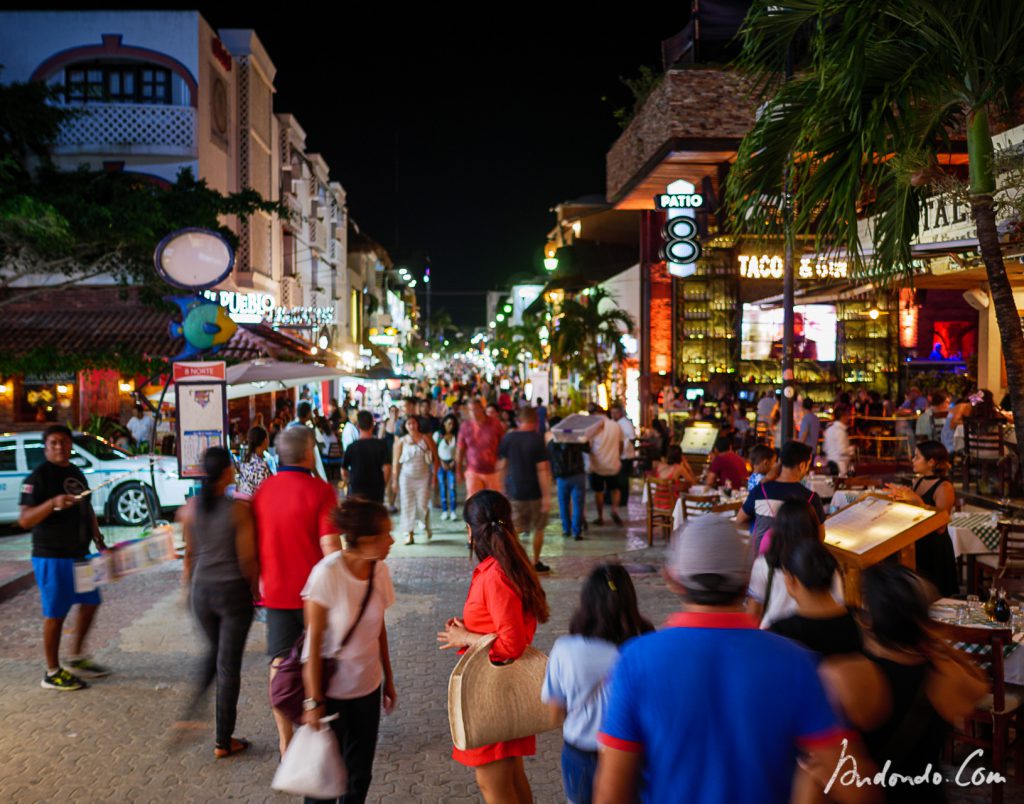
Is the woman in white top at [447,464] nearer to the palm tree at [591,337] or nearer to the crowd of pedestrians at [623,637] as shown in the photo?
the crowd of pedestrians at [623,637]

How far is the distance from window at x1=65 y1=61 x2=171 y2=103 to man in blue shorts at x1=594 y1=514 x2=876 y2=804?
25.6m

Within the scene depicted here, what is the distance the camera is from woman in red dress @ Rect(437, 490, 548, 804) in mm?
3867

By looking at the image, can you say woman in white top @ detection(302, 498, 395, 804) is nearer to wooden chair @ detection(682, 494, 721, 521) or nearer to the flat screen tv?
wooden chair @ detection(682, 494, 721, 521)

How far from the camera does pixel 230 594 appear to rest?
210 inches


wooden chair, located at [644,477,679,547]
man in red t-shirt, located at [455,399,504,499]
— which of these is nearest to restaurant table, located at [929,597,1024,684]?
man in red t-shirt, located at [455,399,504,499]

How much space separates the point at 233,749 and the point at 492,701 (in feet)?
8.17

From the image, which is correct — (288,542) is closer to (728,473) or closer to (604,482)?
(728,473)

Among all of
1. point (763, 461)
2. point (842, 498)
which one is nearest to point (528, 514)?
point (842, 498)

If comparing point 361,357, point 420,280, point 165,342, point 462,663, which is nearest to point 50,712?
point 462,663

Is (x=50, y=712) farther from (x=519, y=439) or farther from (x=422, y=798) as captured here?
(x=519, y=439)

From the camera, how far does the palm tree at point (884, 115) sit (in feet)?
17.7

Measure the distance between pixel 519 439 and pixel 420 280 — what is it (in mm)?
122918

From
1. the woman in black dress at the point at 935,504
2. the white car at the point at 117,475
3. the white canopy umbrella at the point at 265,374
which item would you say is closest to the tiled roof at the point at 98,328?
the white canopy umbrella at the point at 265,374

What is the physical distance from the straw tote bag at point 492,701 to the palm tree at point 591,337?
2382 cm
